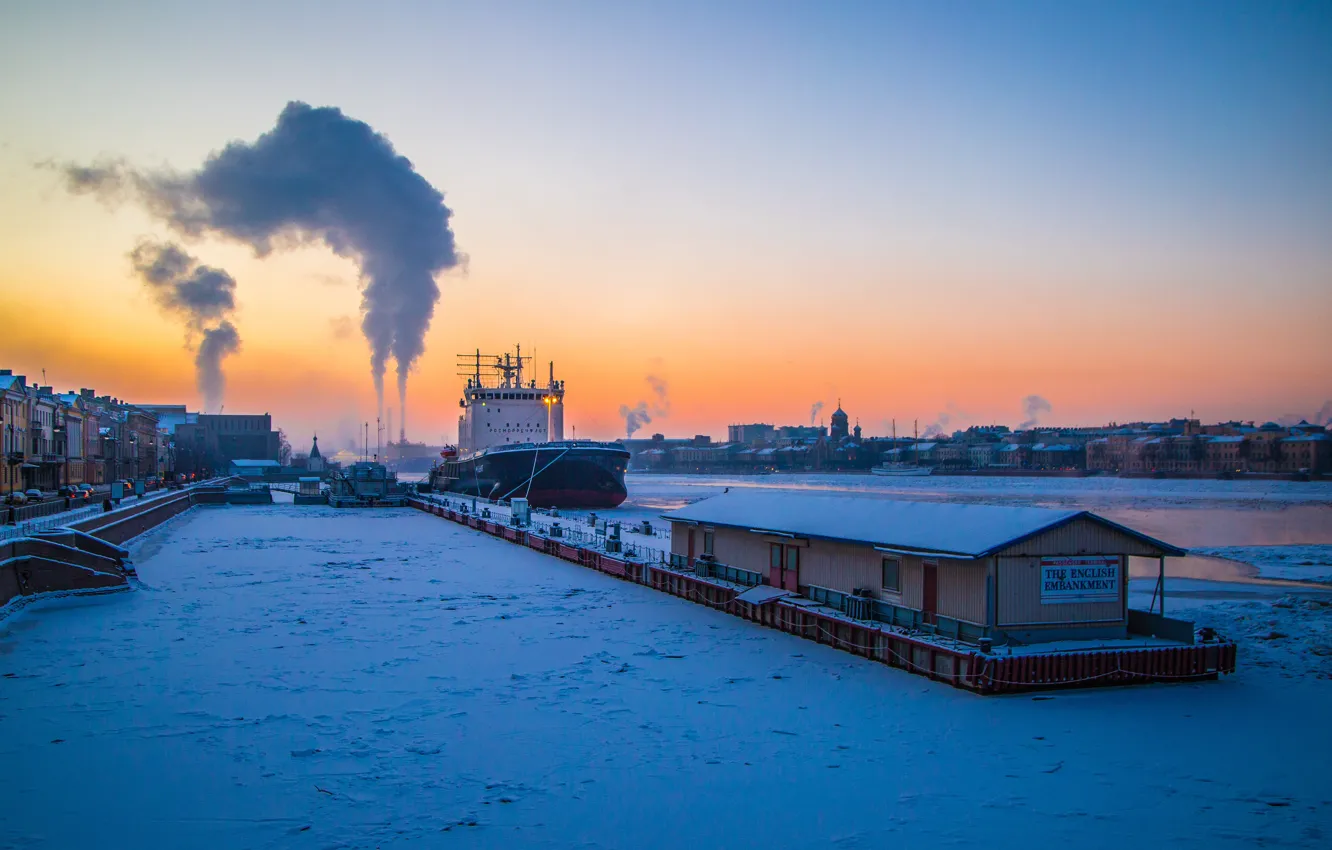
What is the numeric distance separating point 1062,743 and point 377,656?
15.2m

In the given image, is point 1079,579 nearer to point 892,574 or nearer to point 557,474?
point 892,574

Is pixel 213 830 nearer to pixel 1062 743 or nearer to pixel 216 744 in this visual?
pixel 216 744

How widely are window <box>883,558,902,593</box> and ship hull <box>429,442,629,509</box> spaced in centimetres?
5249

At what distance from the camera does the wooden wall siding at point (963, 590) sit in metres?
18.9

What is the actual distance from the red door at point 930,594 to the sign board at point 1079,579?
7.24 ft

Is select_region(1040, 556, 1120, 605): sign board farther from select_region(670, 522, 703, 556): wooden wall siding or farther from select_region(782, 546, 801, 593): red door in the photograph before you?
select_region(670, 522, 703, 556): wooden wall siding

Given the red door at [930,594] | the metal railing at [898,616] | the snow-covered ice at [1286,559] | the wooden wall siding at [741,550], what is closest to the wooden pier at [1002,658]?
the metal railing at [898,616]

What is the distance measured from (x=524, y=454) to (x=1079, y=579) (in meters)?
58.4

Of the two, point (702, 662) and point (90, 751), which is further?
point (702, 662)

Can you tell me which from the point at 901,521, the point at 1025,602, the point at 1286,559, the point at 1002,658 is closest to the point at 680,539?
the point at 901,521

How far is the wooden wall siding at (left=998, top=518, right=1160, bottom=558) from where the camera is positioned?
1911 cm

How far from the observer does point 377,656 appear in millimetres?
21781

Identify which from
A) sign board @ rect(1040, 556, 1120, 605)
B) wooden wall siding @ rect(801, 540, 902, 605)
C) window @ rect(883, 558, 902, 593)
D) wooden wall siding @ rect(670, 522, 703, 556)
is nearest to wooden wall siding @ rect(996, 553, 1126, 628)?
sign board @ rect(1040, 556, 1120, 605)

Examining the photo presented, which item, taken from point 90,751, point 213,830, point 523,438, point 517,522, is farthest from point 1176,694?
point 523,438
